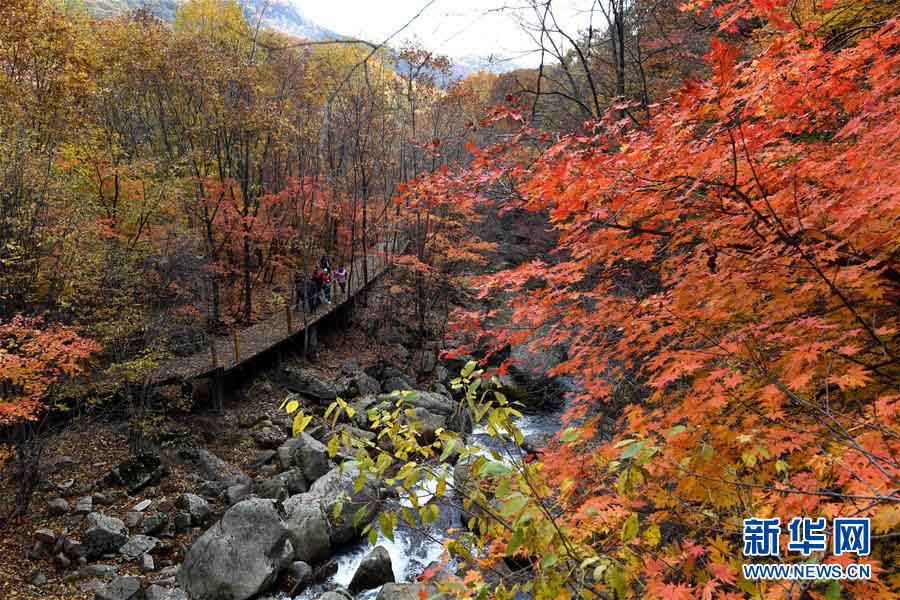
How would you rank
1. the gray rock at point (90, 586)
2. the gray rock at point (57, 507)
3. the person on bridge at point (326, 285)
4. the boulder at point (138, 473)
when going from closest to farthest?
the gray rock at point (90, 586) < the gray rock at point (57, 507) < the boulder at point (138, 473) < the person on bridge at point (326, 285)

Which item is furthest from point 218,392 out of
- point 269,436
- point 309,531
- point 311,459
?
point 309,531

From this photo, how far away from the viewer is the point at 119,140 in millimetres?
14141

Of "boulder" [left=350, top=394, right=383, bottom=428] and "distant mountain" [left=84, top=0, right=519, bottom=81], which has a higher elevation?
"distant mountain" [left=84, top=0, right=519, bottom=81]

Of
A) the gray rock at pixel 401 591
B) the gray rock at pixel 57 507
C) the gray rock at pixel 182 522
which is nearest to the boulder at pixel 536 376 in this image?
the gray rock at pixel 401 591

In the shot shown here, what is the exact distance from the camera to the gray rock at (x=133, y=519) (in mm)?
7332

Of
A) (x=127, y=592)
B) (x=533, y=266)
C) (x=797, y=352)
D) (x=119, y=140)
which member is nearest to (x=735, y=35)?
(x=533, y=266)

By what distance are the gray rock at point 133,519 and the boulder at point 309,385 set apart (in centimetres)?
558

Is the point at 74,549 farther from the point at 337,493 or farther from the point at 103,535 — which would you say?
the point at 337,493

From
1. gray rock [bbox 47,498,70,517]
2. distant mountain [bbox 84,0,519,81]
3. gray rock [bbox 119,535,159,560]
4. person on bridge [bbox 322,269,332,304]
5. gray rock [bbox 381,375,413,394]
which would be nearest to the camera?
distant mountain [bbox 84,0,519,81]

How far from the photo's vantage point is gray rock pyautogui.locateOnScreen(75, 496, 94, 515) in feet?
23.9

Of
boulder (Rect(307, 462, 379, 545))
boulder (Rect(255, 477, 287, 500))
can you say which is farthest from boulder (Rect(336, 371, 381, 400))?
boulder (Rect(307, 462, 379, 545))

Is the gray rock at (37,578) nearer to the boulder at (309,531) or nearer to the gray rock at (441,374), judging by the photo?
the boulder at (309,531)

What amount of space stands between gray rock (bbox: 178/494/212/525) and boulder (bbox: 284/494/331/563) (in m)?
1.44

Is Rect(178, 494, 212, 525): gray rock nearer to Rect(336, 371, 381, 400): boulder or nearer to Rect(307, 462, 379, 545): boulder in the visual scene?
Rect(307, 462, 379, 545): boulder
